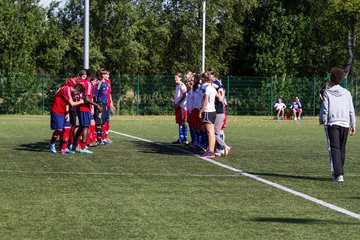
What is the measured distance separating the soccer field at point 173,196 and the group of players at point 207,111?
0.60 m

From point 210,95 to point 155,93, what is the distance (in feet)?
109

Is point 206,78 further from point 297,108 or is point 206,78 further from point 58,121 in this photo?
point 297,108

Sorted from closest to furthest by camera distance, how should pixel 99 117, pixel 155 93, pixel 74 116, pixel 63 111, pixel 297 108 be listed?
pixel 63 111 < pixel 74 116 < pixel 99 117 < pixel 297 108 < pixel 155 93

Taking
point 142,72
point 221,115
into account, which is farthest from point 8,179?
point 142,72

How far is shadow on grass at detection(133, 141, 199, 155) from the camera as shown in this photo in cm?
1905

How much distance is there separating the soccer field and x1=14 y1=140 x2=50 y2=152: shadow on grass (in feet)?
1.04

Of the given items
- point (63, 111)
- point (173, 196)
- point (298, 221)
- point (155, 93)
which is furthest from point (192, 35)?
point (298, 221)

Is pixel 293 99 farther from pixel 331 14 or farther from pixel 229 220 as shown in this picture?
pixel 229 220

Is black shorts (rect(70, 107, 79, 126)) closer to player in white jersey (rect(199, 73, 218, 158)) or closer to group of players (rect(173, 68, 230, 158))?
group of players (rect(173, 68, 230, 158))

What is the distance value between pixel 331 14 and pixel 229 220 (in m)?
56.3

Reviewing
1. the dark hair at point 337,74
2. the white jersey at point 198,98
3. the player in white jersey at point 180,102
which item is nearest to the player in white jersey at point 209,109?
the white jersey at point 198,98

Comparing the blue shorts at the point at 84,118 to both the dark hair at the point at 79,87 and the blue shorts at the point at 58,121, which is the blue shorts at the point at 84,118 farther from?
the dark hair at the point at 79,87

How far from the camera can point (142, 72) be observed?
203 feet

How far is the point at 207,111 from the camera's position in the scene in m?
17.2
